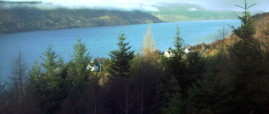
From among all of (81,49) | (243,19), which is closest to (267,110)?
(243,19)

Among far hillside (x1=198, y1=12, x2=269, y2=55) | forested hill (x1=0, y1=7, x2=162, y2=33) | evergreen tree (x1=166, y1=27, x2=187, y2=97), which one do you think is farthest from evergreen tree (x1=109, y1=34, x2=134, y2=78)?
forested hill (x1=0, y1=7, x2=162, y2=33)

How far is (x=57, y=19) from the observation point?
14825 centimetres

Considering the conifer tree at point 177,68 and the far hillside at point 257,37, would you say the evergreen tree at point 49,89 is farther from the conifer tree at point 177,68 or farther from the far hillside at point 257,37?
the far hillside at point 257,37

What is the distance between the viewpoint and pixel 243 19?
9164 mm

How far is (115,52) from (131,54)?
39.7 inches

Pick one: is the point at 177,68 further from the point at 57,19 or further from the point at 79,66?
the point at 57,19

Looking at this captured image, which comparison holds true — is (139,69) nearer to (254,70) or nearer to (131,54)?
(131,54)

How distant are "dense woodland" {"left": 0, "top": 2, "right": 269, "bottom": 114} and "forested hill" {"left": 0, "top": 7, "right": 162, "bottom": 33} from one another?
93.2m

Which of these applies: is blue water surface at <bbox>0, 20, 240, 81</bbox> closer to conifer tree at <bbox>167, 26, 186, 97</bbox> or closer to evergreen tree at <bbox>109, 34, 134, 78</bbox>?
evergreen tree at <bbox>109, 34, 134, 78</bbox>

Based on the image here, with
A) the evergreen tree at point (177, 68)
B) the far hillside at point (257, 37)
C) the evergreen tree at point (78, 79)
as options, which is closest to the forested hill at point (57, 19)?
the evergreen tree at point (78, 79)

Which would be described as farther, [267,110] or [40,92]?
[40,92]

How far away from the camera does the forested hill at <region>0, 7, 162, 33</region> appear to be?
117838 mm

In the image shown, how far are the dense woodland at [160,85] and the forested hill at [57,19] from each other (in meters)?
93.2

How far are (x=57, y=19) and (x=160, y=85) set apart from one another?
14131 cm
